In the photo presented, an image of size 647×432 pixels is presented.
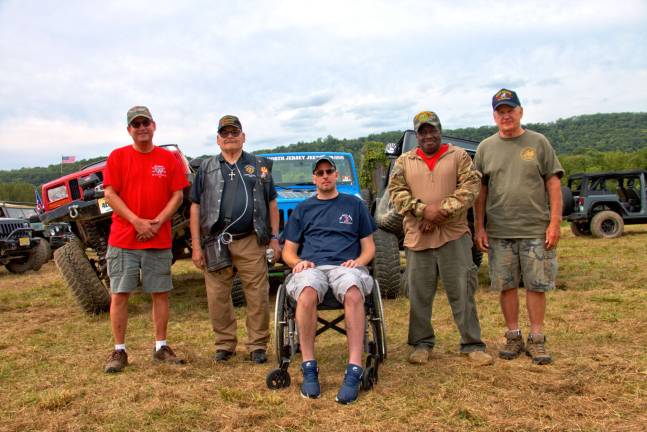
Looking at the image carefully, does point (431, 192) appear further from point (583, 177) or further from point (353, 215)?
point (583, 177)

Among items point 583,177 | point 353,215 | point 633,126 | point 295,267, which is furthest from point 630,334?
point 633,126

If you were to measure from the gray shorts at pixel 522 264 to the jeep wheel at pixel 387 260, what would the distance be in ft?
7.07

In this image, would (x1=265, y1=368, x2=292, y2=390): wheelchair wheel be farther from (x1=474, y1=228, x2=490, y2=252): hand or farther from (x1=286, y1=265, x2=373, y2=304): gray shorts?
(x1=474, y1=228, x2=490, y2=252): hand

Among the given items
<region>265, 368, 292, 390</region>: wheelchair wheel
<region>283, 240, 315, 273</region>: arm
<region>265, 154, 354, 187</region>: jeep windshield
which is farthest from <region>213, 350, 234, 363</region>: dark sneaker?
<region>265, 154, 354, 187</region>: jeep windshield

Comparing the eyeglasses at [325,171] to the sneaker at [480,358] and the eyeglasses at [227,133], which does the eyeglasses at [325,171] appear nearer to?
the eyeglasses at [227,133]

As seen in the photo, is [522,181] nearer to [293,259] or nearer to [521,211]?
[521,211]

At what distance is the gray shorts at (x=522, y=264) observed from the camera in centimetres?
371

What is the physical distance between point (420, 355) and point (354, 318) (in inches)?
29.5

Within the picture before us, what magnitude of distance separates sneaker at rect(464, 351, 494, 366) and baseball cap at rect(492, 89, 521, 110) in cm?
163

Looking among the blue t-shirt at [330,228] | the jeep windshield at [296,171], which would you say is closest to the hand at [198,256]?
the blue t-shirt at [330,228]

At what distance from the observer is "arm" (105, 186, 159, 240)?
3.82 metres

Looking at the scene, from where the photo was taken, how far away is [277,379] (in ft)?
11.0

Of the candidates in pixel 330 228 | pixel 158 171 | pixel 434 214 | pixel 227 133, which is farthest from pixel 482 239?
pixel 158 171

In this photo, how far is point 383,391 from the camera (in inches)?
A: 127
